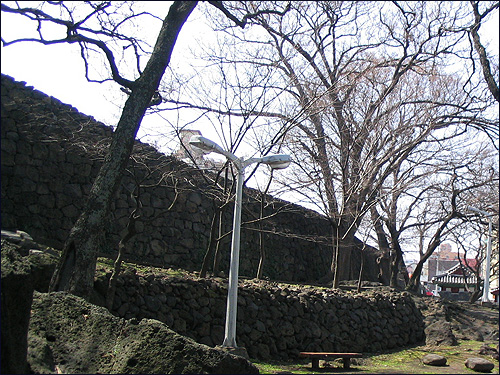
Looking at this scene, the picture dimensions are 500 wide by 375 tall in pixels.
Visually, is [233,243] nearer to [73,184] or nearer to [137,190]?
[137,190]

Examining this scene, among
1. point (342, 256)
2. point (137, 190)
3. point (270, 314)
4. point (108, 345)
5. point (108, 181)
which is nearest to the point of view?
point (108, 345)

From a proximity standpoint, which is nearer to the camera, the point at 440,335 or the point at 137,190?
the point at 137,190

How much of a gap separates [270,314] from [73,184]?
17.9 ft

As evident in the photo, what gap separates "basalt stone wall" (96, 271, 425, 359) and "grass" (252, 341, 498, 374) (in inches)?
21.8

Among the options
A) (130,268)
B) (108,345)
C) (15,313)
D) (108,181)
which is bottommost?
(108,345)

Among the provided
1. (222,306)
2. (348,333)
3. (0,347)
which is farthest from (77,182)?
(0,347)

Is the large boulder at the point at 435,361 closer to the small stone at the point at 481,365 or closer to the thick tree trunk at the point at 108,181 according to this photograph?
the small stone at the point at 481,365

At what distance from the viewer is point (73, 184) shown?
13023mm

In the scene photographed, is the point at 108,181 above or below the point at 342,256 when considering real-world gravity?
below

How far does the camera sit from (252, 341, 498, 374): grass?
11.1 meters

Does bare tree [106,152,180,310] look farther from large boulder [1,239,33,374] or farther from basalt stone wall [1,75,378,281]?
large boulder [1,239,33,374]

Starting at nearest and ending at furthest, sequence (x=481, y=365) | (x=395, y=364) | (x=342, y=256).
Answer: (x=481, y=365)
(x=395, y=364)
(x=342, y=256)

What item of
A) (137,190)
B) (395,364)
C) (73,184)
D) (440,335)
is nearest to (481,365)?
(395,364)

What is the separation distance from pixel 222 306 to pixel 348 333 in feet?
14.1
